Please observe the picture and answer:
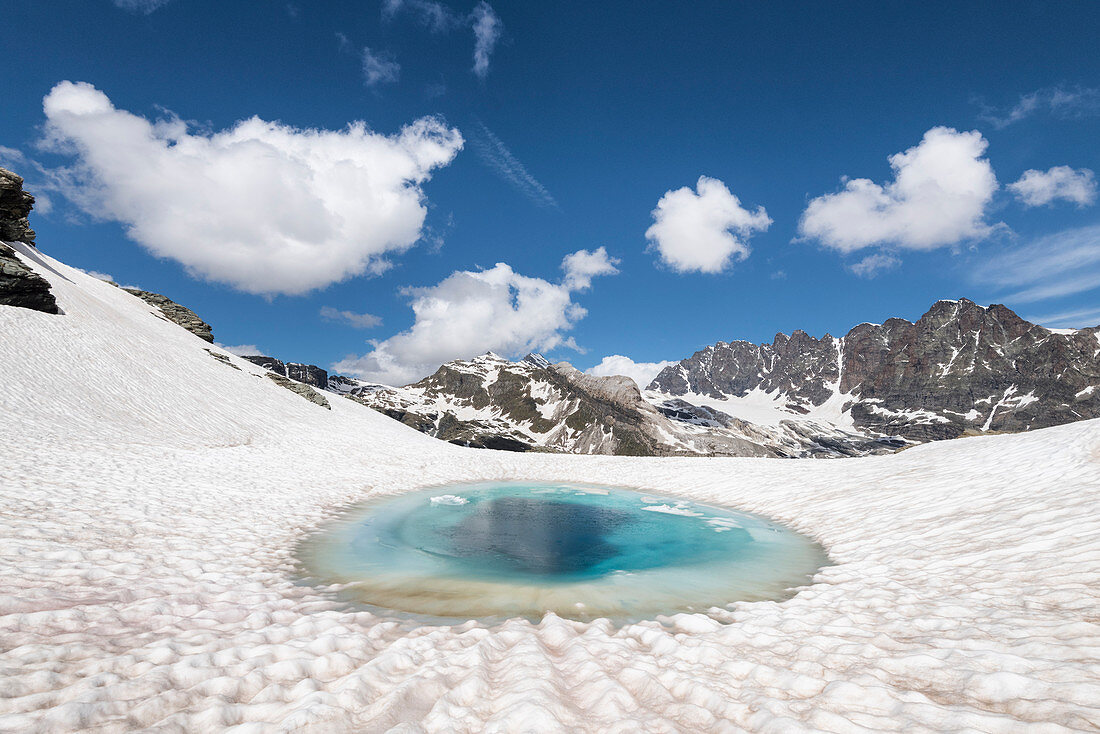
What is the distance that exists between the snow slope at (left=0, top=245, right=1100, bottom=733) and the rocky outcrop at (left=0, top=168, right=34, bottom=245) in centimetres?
3999

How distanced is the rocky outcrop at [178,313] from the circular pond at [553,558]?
2349 inches

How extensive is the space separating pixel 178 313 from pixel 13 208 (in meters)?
24.5

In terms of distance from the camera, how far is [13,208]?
38.9 metres

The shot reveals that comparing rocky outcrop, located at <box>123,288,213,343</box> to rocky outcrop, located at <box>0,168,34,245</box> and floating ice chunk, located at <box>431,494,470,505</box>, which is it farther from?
floating ice chunk, located at <box>431,494,470,505</box>

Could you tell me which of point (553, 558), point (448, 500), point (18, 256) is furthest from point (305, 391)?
point (553, 558)

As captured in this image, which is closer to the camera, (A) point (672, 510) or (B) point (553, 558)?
(B) point (553, 558)

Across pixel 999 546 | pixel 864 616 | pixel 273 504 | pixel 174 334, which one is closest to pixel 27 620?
pixel 273 504

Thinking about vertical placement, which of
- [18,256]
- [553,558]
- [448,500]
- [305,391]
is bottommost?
[553,558]

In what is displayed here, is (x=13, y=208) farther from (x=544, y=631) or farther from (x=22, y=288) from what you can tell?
(x=544, y=631)

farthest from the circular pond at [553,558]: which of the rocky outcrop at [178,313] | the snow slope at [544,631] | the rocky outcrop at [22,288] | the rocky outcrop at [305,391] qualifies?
the rocky outcrop at [178,313]

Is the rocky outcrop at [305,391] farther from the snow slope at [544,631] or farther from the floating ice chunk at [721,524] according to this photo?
the floating ice chunk at [721,524]

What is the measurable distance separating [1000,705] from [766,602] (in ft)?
13.7

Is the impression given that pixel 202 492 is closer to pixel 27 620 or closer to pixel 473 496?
pixel 27 620

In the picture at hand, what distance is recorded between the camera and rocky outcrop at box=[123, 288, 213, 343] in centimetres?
5997
